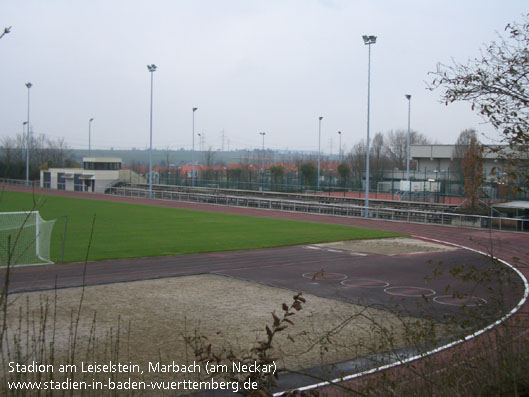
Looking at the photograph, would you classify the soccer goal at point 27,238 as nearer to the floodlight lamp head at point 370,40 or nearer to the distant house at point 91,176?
the floodlight lamp head at point 370,40

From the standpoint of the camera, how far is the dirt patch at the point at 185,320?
1048 centimetres

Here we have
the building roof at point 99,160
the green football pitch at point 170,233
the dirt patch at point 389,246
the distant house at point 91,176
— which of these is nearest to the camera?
the green football pitch at point 170,233

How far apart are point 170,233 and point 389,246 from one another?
11751mm

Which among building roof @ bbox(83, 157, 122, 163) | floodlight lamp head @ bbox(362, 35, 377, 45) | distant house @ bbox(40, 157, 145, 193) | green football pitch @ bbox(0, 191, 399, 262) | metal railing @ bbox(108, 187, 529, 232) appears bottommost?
green football pitch @ bbox(0, 191, 399, 262)

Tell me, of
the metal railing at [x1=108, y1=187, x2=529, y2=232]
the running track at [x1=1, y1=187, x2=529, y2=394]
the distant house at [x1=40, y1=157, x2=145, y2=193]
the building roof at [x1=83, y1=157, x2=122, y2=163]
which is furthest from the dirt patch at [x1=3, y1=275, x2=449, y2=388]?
the building roof at [x1=83, y1=157, x2=122, y2=163]

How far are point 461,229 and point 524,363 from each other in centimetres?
3200

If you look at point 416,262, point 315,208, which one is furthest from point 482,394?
point 315,208

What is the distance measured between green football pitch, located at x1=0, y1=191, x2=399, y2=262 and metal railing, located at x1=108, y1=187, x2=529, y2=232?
7112 millimetres

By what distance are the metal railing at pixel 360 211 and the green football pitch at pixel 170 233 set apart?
711 cm

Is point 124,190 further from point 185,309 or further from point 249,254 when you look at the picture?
point 185,309

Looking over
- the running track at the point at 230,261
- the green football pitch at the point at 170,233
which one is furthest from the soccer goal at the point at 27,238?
the running track at the point at 230,261

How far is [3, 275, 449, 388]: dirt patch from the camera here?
10.5 metres

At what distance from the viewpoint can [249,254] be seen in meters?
24.8

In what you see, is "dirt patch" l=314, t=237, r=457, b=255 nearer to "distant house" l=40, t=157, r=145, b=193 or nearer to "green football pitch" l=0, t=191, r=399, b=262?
"green football pitch" l=0, t=191, r=399, b=262
